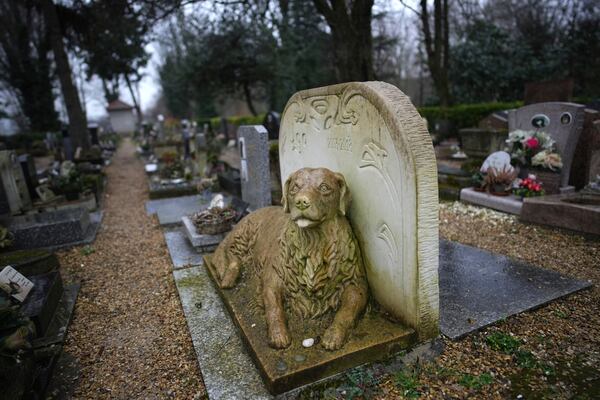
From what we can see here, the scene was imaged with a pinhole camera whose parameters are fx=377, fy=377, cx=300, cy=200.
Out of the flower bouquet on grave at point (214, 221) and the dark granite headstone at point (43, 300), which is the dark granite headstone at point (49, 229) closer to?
the dark granite headstone at point (43, 300)

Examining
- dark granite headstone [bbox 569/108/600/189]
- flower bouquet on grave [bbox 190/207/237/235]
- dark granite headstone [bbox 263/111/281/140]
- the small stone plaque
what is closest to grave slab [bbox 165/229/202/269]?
flower bouquet on grave [bbox 190/207/237/235]

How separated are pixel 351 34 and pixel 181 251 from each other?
7877 millimetres

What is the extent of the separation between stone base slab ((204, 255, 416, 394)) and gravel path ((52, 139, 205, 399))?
0.53m

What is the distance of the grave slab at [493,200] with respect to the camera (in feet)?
20.2

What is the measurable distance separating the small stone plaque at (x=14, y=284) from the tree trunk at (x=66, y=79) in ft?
42.0

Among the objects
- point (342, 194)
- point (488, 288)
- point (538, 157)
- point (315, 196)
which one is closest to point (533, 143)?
point (538, 157)

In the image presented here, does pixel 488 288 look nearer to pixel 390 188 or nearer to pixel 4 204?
pixel 390 188

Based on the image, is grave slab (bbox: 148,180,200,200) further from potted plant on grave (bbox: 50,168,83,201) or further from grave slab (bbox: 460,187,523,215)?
grave slab (bbox: 460,187,523,215)

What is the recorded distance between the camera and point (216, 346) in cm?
293

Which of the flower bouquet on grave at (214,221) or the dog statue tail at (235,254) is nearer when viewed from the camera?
the dog statue tail at (235,254)

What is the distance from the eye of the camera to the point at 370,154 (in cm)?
267

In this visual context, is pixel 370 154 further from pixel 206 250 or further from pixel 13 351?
pixel 206 250

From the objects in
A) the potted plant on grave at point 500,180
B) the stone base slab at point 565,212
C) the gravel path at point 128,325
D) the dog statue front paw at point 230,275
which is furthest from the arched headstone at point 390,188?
the potted plant on grave at point 500,180

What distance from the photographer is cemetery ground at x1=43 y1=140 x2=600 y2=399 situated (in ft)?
7.93
